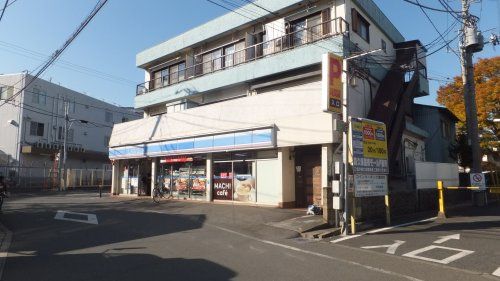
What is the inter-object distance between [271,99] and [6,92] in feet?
115

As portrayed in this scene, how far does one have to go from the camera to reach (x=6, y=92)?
4100cm

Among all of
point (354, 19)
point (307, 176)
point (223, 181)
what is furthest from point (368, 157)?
point (223, 181)

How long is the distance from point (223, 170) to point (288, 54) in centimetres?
695

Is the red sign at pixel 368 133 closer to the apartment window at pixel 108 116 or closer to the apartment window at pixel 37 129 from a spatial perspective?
the apartment window at pixel 37 129

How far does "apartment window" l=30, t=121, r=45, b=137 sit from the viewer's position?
41.7 m

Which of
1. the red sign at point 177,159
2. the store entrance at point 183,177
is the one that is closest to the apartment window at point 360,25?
the store entrance at point 183,177

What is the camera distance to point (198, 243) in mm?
10992

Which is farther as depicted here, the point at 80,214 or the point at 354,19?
the point at 354,19

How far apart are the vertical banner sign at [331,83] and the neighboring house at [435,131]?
47.9 feet

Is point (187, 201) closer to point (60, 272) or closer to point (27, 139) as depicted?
point (60, 272)

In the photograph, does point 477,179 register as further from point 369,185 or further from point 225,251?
point 225,251

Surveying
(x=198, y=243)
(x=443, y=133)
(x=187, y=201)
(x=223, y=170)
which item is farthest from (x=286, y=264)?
(x=443, y=133)

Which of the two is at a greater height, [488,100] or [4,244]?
[488,100]

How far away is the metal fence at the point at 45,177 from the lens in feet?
123
